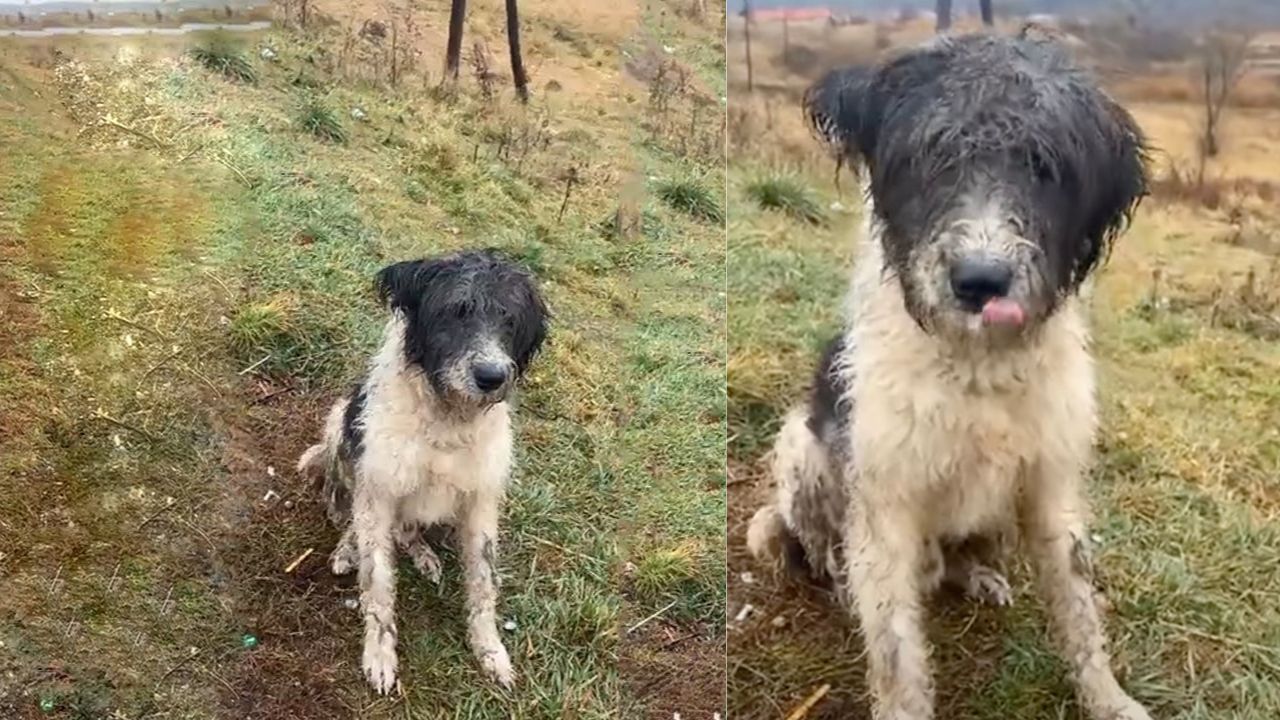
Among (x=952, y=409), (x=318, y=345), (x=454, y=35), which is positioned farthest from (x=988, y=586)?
(x=454, y=35)

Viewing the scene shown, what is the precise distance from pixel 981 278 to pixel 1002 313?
0.26 feet

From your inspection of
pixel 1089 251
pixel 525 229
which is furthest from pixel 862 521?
pixel 525 229

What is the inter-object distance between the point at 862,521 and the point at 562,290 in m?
0.67

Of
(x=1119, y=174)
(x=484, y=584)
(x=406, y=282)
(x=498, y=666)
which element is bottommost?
(x=498, y=666)

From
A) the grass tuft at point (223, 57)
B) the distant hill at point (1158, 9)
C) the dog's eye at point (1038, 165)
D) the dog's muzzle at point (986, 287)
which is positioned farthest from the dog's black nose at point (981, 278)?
the grass tuft at point (223, 57)

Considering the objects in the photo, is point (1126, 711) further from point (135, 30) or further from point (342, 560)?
point (135, 30)

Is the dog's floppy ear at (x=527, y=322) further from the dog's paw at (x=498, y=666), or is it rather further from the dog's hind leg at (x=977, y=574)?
the dog's hind leg at (x=977, y=574)

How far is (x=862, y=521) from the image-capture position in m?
2.12

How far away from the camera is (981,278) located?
1.73 m

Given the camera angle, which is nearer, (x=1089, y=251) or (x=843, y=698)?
(x=1089, y=251)

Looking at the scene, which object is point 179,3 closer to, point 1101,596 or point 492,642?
point 492,642

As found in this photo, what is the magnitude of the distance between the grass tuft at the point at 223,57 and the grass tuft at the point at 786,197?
0.90m

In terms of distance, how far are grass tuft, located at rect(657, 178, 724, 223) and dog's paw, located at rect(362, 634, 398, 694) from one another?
0.93 metres

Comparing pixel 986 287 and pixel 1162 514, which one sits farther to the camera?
pixel 1162 514
